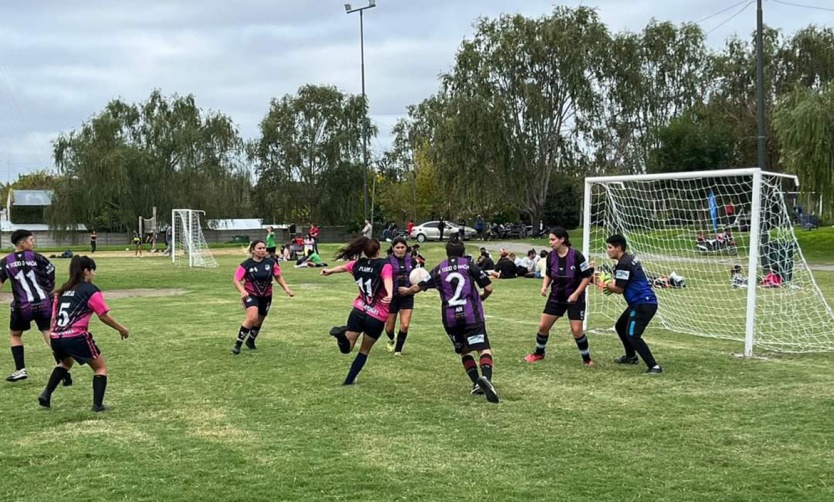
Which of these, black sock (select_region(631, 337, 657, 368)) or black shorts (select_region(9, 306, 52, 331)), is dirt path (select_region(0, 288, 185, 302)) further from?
black sock (select_region(631, 337, 657, 368))

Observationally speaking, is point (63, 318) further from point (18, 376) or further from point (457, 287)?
point (457, 287)

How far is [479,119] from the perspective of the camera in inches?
1650

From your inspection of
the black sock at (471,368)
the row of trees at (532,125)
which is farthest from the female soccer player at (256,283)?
the row of trees at (532,125)

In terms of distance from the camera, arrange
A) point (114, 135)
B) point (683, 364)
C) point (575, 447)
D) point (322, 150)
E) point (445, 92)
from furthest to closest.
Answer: point (322, 150) → point (114, 135) → point (445, 92) → point (683, 364) → point (575, 447)

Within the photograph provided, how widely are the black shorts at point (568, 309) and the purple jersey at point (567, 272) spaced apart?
52 mm

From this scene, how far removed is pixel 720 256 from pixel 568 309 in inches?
490

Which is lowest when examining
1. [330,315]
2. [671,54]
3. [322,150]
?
[330,315]

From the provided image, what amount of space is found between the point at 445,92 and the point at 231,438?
40186mm

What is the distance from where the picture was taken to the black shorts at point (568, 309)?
380 inches

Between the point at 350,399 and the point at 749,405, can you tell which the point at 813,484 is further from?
the point at 350,399

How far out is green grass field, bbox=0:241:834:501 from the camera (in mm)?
5230

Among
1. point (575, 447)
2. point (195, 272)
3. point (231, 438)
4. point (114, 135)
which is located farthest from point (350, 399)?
point (114, 135)

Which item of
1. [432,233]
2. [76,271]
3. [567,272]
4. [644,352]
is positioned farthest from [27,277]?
[432,233]

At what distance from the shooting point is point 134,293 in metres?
20.9
